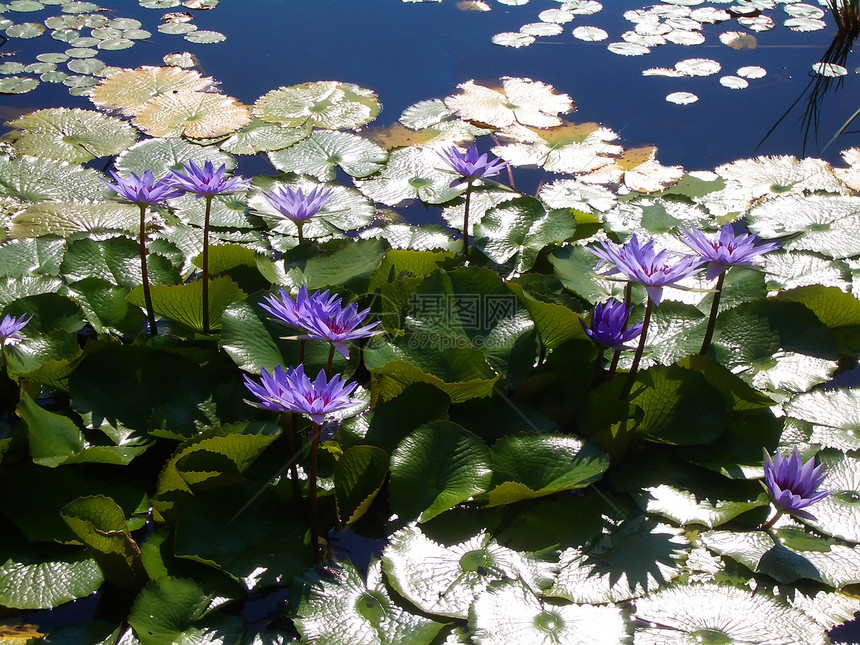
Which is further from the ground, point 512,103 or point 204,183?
point 204,183

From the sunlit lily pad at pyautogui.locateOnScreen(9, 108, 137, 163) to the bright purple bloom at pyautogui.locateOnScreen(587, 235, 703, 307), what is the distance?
2929mm

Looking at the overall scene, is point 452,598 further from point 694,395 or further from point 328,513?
point 694,395

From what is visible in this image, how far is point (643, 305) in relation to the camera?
2721mm

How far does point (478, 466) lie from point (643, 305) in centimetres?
98

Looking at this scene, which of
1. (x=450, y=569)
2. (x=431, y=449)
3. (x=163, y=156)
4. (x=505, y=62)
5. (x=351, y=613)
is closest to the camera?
(x=351, y=613)

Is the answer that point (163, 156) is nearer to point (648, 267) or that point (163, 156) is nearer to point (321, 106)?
point (321, 106)

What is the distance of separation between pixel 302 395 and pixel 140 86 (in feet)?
11.6

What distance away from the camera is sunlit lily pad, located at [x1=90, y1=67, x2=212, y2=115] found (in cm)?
443

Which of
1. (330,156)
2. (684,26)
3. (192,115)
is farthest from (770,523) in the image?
(684,26)

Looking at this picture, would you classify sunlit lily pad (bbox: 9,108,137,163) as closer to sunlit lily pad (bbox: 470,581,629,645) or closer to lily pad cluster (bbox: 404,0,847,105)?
lily pad cluster (bbox: 404,0,847,105)

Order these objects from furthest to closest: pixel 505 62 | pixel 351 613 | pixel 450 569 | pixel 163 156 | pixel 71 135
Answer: pixel 505 62
pixel 71 135
pixel 163 156
pixel 450 569
pixel 351 613

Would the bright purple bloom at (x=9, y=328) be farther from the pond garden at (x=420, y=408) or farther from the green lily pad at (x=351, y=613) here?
the green lily pad at (x=351, y=613)

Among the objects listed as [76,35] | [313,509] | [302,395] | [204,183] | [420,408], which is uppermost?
[204,183]

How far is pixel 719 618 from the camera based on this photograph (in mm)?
1926
